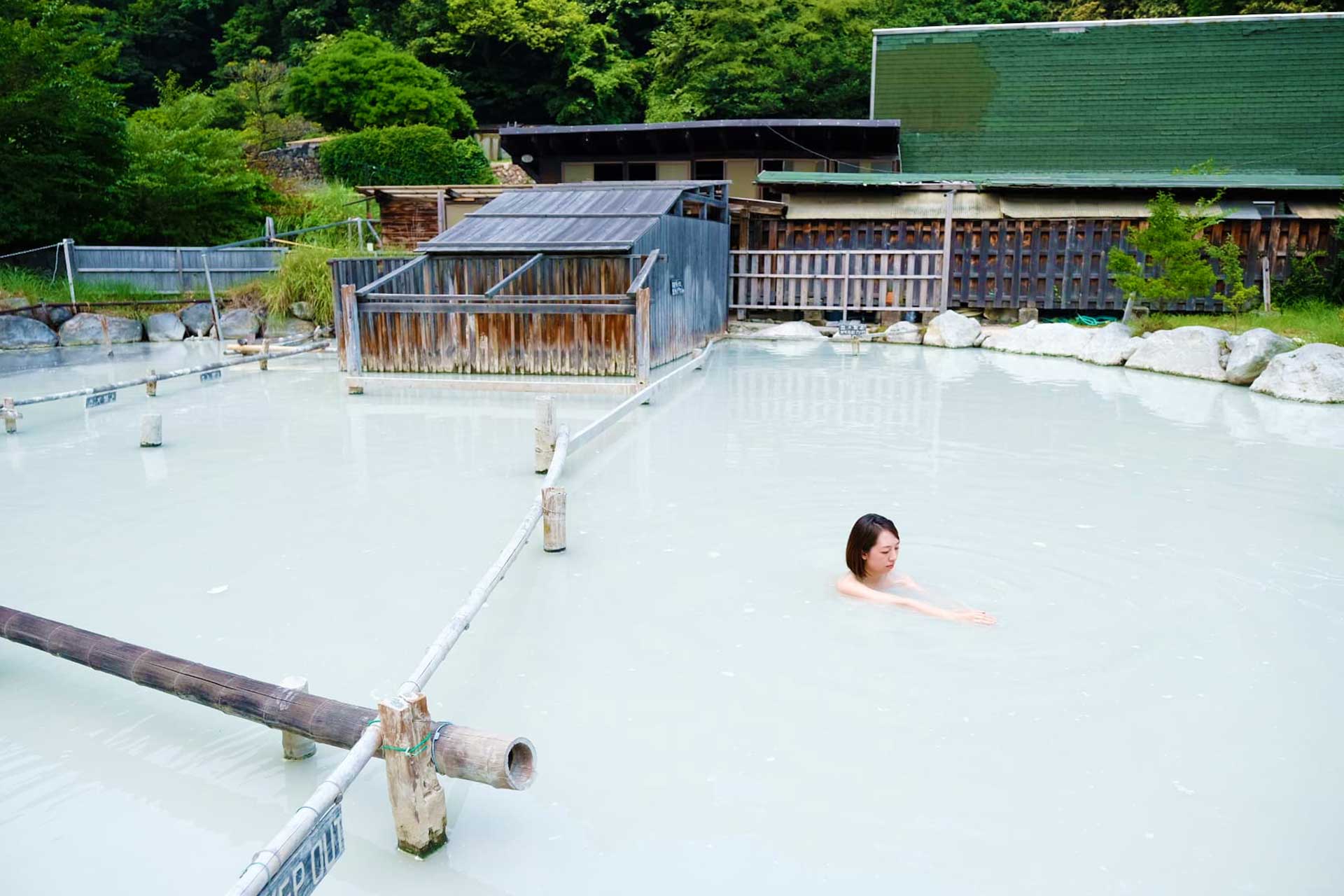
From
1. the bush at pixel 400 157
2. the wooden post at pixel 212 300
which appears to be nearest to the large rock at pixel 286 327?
the wooden post at pixel 212 300

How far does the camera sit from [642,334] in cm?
1127

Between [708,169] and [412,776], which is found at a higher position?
[708,169]

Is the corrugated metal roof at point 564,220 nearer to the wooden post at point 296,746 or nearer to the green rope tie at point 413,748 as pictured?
the wooden post at point 296,746

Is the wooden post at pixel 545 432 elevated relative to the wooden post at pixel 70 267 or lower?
lower

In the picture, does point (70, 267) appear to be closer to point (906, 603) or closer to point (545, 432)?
point (545, 432)

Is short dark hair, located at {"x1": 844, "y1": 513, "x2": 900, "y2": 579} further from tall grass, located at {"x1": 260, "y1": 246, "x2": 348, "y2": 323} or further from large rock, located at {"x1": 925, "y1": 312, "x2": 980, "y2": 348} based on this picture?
tall grass, located at {"x1": 260, "y1": 246, "x2": 348, "y2": 323}

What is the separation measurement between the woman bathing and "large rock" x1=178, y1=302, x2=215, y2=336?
16304 millimetres

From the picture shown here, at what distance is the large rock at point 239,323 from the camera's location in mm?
17719

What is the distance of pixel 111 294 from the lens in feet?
61.1

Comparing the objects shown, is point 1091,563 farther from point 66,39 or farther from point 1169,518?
point 66,39

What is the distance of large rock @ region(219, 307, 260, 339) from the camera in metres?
17.7

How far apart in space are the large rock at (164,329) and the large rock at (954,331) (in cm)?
1335

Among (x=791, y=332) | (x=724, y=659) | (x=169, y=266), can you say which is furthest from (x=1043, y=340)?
(x=169, y=266)

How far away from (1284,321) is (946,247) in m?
5.22
